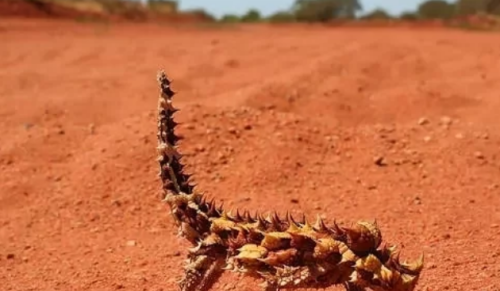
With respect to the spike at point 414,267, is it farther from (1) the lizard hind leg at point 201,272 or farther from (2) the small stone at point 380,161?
(2) the small stone at point 380,161

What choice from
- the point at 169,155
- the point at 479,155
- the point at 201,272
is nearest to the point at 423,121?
the point at 479,155

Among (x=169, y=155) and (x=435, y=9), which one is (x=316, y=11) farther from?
(x=169, y=155)

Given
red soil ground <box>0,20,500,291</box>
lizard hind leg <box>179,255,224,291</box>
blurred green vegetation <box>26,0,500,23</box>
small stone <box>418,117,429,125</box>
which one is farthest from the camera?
blurred green vegetation <box>26,0,500,23</box>

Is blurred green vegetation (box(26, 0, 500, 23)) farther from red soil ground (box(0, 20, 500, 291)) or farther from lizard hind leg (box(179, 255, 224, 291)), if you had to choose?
lizard hind leg (box(179, 255, 224, 291))

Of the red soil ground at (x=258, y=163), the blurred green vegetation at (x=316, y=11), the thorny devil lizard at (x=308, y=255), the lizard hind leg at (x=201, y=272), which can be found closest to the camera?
the thorny devil lizard at (x=308, y=255)

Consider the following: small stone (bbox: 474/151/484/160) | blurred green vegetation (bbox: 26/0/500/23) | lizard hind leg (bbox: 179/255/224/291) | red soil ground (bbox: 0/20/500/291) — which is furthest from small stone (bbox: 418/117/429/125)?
blurred green vegetation (bbox: 26/0/500/23)

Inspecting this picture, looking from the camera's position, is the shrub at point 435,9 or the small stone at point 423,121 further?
the shrub at point 435,9

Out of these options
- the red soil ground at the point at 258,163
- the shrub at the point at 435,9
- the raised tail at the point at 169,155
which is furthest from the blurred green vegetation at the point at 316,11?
the raised tail at the point at 169,155
